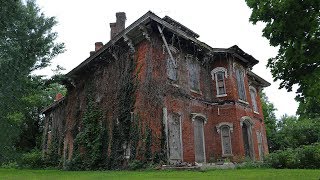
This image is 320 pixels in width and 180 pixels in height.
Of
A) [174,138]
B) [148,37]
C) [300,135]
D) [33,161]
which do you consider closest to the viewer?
[174,138]

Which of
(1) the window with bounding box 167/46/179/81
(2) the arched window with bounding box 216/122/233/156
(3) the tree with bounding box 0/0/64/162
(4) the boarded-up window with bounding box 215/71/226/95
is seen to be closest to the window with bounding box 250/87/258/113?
(4) the boarded-up window with bounding box 215/71/226/95

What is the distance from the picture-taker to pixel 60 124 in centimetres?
2488

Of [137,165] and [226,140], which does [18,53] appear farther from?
[226,140]

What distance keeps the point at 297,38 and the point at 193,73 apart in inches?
433

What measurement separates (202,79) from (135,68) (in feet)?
14.7

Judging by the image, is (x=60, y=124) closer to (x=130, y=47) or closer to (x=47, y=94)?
(x=130, y=47)

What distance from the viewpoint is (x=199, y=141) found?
1808 centimetres

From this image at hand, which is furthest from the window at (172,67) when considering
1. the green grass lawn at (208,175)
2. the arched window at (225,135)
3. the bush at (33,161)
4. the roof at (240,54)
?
the bush at (33,161)

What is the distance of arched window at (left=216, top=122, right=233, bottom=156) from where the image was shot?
19.0m

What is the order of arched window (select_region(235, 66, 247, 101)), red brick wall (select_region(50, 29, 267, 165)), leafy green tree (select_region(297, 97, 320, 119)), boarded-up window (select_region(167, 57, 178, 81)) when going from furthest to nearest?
arched window (select_region(235, 66, 247, 101))
boarded-up window (select_region(167, 57, 178, 81))
red brick wall (select_region(50, 29, 267, 165))
leafy green tree (select_region(297, 97, 320, 119))

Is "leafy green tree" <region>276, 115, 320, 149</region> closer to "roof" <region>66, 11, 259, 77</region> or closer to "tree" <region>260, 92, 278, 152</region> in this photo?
"tree" <region>260, 92, 278, 152</region>

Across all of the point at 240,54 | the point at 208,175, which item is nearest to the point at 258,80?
the point at 240,54

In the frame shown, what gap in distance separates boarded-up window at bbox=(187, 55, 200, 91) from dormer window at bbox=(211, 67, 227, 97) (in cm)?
142

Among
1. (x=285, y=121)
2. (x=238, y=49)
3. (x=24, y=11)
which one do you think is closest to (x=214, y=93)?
(x=238, y=49)
